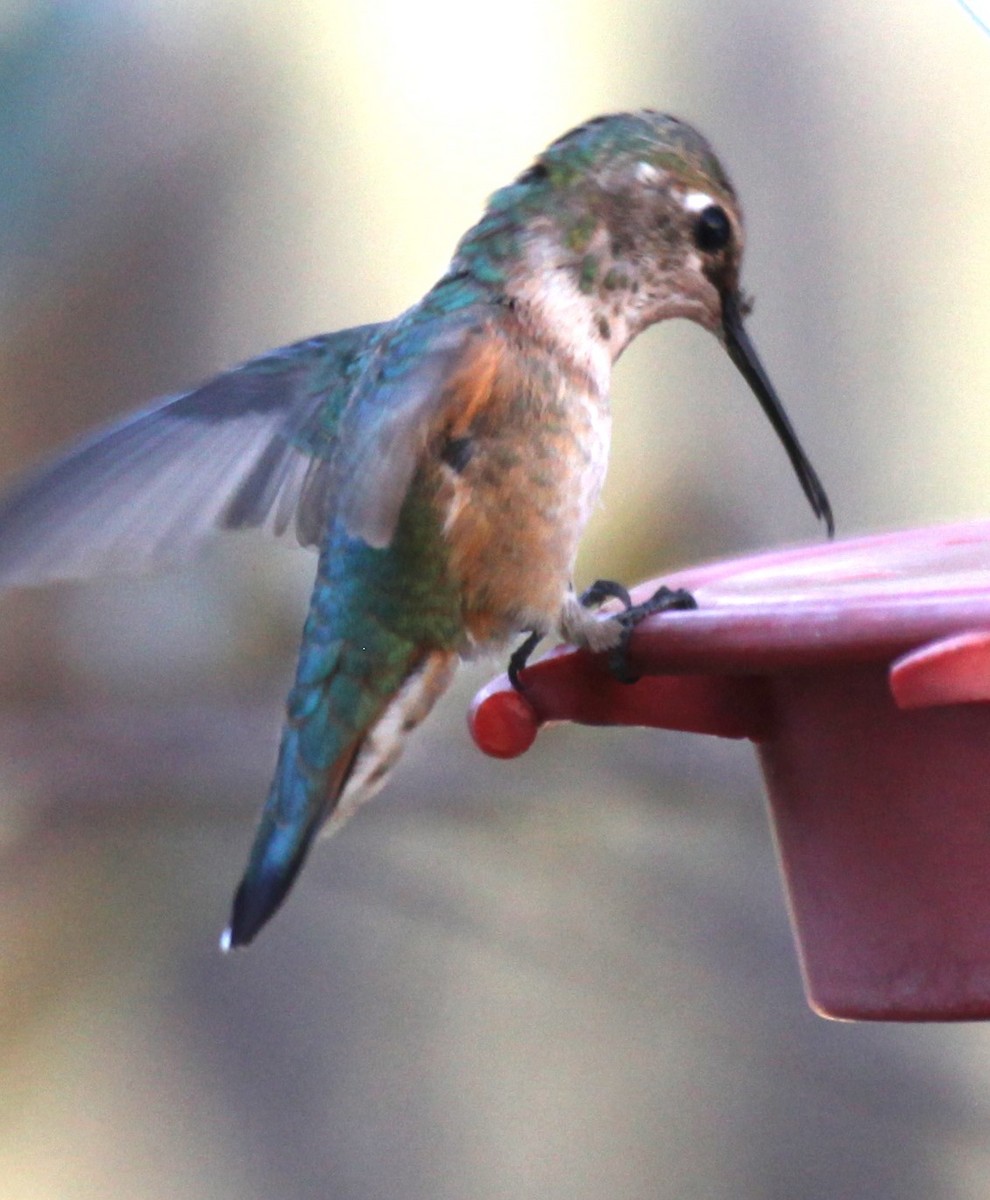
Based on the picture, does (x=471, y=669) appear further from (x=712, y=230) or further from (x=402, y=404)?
(x=402, y=404)

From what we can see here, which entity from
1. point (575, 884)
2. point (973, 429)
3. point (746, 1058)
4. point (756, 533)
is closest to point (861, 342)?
point (973, 429)

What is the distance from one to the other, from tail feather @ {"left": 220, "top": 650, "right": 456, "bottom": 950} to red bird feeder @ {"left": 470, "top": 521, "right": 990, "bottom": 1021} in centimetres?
49

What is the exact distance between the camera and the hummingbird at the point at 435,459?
212 cm

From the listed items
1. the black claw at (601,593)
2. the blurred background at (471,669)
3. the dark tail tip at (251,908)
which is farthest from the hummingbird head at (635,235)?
the blurred background at (471,669)

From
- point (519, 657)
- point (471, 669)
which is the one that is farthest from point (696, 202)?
point (471, 669)

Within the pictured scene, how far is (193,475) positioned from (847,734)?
1.08 m

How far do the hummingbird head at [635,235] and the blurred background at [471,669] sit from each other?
1.65 m

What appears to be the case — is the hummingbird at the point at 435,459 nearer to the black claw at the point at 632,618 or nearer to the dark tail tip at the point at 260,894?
the dark tail tip at the point at 260,894

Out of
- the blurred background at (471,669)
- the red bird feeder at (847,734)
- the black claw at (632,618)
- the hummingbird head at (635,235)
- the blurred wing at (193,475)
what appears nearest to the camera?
the red bird feeder at (847,734)

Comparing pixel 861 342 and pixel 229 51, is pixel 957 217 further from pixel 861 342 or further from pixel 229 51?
pixel 229 51

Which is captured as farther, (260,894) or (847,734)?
(260,894)

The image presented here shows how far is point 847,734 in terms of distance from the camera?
5.42 ft

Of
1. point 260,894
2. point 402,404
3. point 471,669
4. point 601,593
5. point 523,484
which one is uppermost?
point 402,404

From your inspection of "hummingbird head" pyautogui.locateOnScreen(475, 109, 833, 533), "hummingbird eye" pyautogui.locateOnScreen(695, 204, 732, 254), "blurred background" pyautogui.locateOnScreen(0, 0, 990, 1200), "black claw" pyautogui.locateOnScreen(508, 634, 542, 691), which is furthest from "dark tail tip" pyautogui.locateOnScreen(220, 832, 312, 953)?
"blurred background" pyautogui.locateOnScreen(0, 0, 990, 1200)
